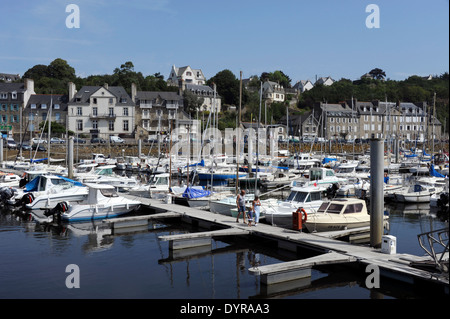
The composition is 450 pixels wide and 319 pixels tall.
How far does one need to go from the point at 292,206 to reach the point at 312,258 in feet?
27.9

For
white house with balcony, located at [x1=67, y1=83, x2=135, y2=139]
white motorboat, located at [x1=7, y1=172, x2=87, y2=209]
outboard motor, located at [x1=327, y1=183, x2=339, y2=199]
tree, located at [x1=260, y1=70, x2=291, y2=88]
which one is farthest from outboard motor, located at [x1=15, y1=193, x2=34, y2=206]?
tree, located at [x1=260, y1=70, x2=291, y2=88]

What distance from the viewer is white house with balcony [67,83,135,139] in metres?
92.4

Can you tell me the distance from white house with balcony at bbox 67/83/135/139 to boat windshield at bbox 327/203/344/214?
7573 cm

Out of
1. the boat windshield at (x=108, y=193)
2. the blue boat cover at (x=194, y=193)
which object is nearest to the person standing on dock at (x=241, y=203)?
the blue boat cover at (x=194, y=193)

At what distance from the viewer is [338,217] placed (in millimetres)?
23203

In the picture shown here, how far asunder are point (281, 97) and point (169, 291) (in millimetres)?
136481

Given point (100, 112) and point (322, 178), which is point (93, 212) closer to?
point (322, 178)

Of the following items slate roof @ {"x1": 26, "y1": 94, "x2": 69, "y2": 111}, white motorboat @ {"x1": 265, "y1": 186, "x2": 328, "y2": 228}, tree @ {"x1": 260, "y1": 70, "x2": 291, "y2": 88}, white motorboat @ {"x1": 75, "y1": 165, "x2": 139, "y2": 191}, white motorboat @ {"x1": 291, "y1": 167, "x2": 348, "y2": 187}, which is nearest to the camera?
white motorboat @ {"x1": 265, "y1": 186, "x2": 328, "y2": 228}

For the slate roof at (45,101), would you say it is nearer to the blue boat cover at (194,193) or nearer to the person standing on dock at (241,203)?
the blue boat cover at (194,193)

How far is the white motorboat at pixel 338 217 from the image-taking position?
2280cm

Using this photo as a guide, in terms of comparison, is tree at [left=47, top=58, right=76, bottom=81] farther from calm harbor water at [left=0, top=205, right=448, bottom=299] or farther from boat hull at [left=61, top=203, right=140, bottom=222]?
calm harbor water at [left=0, top=205, right=448, bottom=299]

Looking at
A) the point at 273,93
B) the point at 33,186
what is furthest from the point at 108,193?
the point at 273,93

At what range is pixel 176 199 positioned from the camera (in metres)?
33.2
